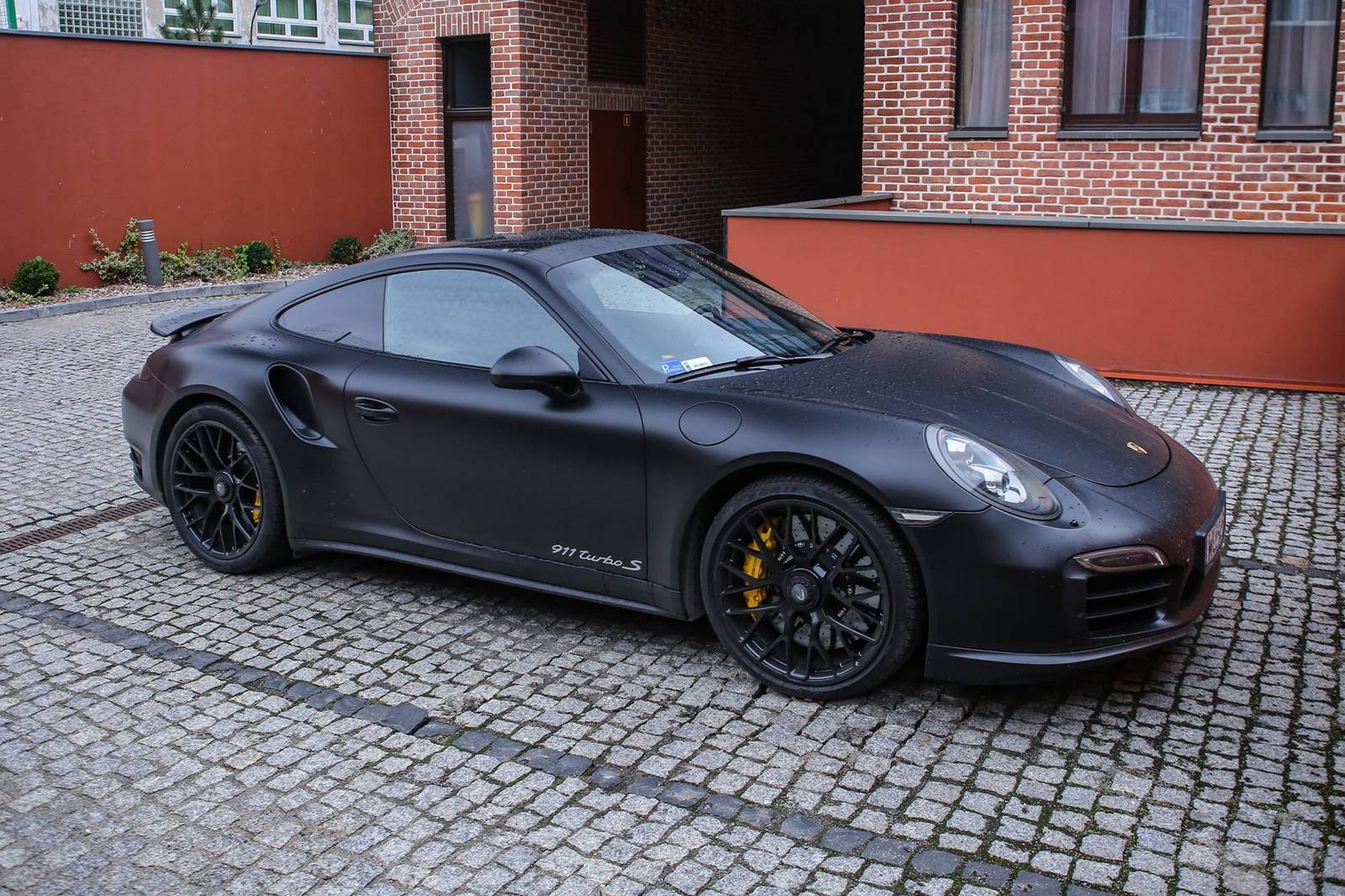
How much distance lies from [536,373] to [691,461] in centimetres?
64

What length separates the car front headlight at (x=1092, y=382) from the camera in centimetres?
535

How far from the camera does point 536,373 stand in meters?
4.63

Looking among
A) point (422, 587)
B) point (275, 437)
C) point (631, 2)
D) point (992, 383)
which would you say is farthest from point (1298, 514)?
point (631, 2)

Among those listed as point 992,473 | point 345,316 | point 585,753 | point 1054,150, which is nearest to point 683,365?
point 992,473

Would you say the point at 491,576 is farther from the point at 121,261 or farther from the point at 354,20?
the point at 354,20

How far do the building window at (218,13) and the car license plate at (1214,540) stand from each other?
29.2 m

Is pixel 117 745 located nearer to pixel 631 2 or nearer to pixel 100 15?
pixel 631 2

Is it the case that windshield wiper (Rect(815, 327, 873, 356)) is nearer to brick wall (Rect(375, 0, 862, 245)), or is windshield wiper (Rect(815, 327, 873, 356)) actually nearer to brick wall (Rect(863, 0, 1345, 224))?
brick wall (Rect(863, 0, 1345, 224))

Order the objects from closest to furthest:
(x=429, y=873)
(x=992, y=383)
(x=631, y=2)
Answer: (x=429, y=873) < (x=992, y=383) < (x=631, y=2)

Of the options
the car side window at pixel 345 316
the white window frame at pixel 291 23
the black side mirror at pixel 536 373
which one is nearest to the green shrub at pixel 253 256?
the car side window at pixel 345 316

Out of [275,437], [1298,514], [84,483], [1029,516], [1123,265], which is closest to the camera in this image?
[1029,516]

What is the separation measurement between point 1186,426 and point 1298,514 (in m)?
1.91

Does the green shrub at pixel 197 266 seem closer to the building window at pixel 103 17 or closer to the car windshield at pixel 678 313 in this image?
the car windshield at pixel 678 313

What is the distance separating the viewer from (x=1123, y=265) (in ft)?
31.6
